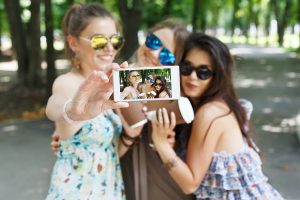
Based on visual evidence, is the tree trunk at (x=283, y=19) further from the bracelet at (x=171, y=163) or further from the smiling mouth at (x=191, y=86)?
the bracelet at (x=171, y=163)

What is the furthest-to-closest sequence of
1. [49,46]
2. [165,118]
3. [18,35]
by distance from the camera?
[18,35] → [49,46] → [165,118]

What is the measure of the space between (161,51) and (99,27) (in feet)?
1.30

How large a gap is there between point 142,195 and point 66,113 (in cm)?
83

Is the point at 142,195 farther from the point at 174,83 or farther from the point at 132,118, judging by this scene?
the point at 174,83

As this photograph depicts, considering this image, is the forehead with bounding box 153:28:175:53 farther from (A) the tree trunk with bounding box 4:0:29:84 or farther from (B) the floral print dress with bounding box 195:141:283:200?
(A) the tree trunk with bounding box 4:0:29:84

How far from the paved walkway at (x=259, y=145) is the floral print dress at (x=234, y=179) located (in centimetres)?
75

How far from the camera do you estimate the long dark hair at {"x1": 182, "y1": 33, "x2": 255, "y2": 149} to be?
2.13 meters

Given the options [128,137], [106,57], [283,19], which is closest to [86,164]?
[128,137]

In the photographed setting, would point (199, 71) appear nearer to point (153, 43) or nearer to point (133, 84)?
point (153, 43)

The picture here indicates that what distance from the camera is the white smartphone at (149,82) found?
1.30 meters

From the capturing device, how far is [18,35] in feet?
38.5

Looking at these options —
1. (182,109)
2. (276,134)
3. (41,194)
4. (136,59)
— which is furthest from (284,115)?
(182,109)

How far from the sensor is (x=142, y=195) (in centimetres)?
225

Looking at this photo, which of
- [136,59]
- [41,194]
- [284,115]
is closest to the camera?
[136,59]
